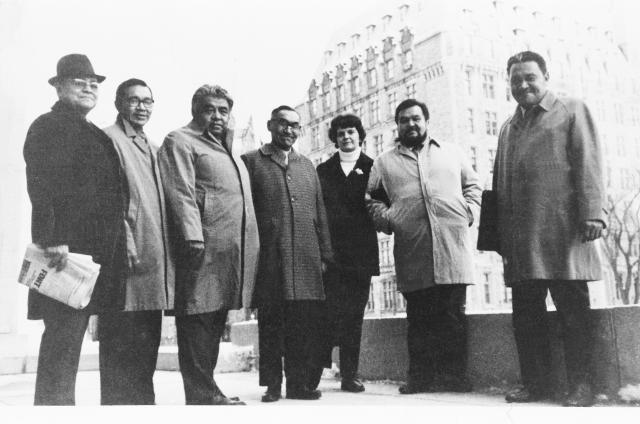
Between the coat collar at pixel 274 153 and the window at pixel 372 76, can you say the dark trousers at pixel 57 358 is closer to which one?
the coat collar at pixel 274 153

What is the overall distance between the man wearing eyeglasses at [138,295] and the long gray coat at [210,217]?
66 millimetres

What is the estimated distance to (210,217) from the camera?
220 cm

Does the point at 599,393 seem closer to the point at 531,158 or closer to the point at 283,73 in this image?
the point at 531,158

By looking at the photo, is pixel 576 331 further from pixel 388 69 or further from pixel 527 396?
pixel 388 69

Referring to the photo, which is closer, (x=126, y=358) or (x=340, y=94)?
(x=126, y=358)

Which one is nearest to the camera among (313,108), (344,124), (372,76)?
(344,124)

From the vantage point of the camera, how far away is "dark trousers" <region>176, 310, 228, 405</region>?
209 cm

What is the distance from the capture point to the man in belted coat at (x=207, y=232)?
211 centimetres

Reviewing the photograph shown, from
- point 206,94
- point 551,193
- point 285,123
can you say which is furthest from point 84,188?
point 551,193

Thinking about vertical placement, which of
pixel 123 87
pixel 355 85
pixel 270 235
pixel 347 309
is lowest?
pixel 347 309

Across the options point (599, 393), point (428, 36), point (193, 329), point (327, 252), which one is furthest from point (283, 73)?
point (599, 393)

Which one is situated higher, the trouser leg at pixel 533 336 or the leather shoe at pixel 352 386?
the trouser leg at pixel 533 336

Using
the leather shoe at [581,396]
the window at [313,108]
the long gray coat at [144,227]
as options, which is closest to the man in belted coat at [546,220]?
the leather shoe at [581,396]

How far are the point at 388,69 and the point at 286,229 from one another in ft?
4.43
